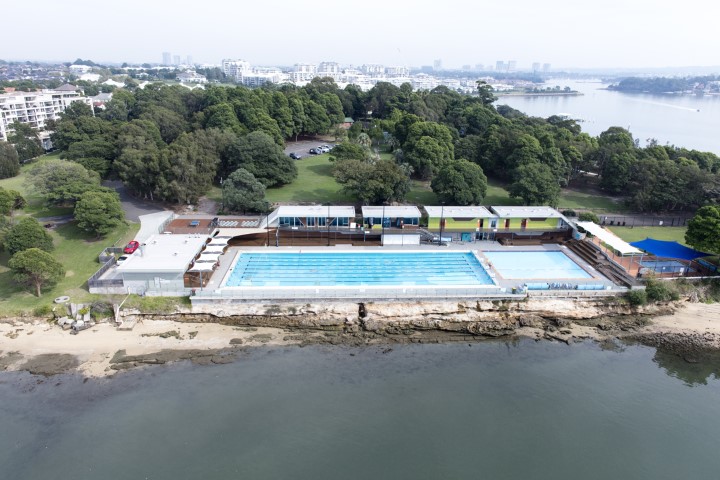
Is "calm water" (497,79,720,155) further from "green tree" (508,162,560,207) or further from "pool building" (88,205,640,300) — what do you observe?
"pool building" (88,205,640,300)

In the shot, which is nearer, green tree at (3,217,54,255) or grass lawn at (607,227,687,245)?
green tree at (3,217,54,255)

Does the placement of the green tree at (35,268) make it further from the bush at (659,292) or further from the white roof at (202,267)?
the bush at (659,292)

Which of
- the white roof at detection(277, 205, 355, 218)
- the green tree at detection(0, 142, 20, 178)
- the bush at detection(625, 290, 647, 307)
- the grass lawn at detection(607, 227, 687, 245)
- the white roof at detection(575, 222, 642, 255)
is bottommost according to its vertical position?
the bush at detection(625, 290, 647, 307)

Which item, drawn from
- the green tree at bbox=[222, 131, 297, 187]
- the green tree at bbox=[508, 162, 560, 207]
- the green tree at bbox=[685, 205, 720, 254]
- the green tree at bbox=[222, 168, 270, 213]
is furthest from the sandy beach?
the green tree at bbox=[222, 131, 297, 187]

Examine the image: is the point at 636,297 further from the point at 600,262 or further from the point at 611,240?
the point at 611,240

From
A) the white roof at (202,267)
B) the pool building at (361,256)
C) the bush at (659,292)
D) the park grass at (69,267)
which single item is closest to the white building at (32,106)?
the park grass at (69,267)

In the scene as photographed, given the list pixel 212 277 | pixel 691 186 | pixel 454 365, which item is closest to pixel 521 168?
pixel 691 186
